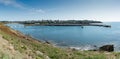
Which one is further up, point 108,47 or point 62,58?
point 62,58

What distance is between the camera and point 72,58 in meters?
18.2

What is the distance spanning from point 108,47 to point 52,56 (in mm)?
25092

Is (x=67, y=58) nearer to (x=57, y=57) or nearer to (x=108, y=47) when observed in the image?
(x=57, y=57)

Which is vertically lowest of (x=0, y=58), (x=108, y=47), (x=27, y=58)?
(x=108, y=47)

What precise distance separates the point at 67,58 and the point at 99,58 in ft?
9.30

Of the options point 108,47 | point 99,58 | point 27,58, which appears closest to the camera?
point 27,58

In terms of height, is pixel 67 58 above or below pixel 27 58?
below

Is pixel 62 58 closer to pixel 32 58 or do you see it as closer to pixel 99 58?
pixel 99 58

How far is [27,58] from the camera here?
13.3 m

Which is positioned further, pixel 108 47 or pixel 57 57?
pixel 108 47

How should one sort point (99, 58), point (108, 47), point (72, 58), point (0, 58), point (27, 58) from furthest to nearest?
point (108, 47)
point (72, 58)
point (99, 58)
point (27, 58)
point (0, 58)

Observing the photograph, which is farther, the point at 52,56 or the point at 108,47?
the point at 108,47

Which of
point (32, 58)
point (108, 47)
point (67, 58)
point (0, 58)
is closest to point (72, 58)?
point (67, 58)

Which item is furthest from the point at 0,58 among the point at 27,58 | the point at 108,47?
the point at 108,47
